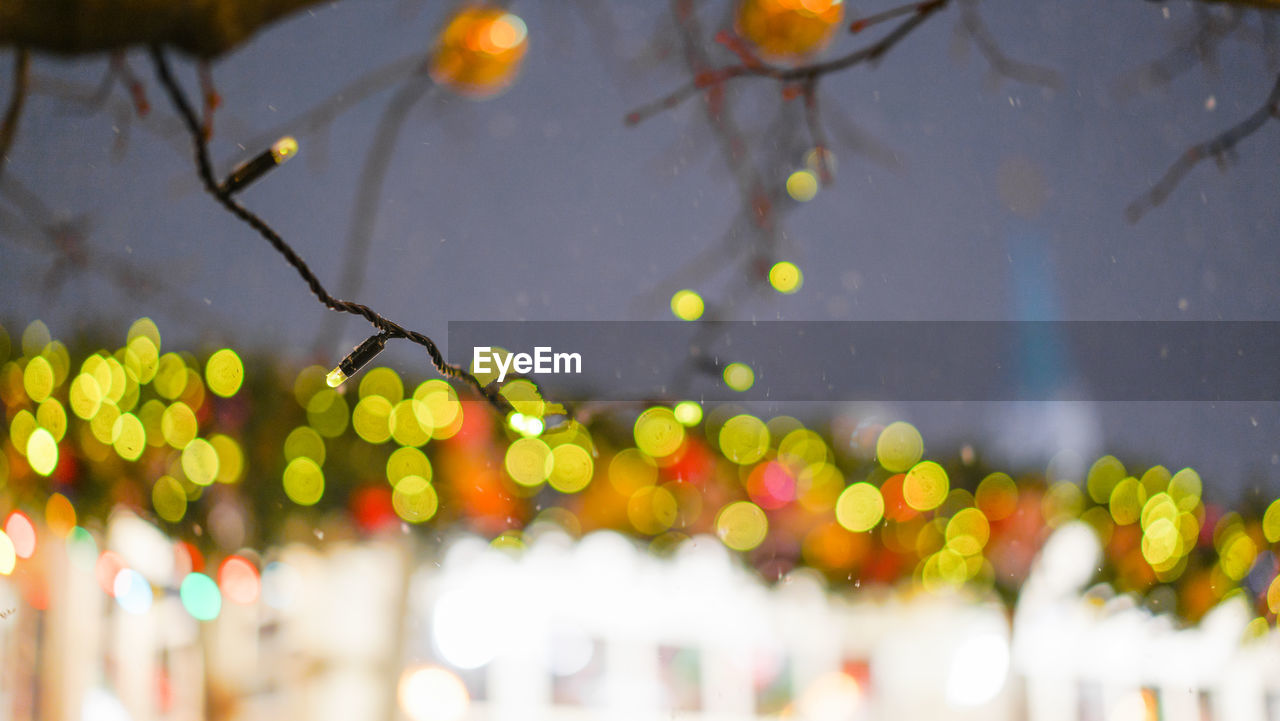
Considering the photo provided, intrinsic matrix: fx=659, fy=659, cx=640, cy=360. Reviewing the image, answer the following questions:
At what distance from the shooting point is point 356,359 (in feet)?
1.61

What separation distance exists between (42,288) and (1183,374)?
84.0 inches

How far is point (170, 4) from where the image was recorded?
1.87ft

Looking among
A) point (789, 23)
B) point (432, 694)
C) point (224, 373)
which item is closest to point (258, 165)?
point (789, 23)

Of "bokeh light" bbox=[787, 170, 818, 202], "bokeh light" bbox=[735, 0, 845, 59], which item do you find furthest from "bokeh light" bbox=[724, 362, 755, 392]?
"bokeh light" bbox=[735, 0, 845, 59]

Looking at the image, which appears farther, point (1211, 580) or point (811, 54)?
point (1211, 580)

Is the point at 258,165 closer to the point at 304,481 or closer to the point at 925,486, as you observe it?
the point at 304,481

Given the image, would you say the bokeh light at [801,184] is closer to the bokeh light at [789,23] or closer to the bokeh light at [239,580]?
the bokeh light at [789,23]

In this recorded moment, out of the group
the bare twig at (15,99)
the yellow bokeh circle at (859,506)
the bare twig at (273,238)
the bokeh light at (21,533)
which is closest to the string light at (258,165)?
the bare twig at (273,238)

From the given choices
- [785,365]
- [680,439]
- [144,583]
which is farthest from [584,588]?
[144,583]

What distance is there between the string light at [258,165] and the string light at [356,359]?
0.43ft

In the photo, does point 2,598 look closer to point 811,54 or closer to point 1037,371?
point 811,54

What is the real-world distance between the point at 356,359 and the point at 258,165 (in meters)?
0.15

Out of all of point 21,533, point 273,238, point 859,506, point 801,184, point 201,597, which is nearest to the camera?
point 273,238

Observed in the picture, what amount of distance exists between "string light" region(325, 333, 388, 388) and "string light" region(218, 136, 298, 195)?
13 centimetres
